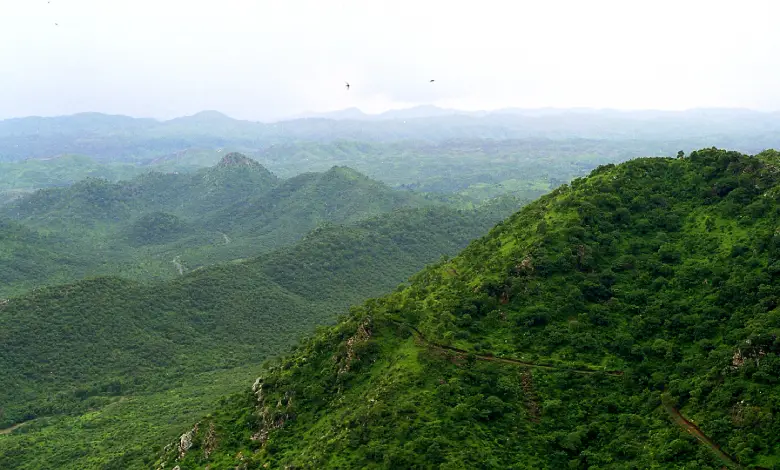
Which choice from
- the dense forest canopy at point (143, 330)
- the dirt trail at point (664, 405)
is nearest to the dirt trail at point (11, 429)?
the dense forest canopy at point (143, 330)

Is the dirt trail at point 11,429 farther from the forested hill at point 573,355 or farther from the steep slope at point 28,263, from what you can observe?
the steep slope at point 28,263

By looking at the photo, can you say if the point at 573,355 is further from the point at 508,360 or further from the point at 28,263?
the point at 28,263

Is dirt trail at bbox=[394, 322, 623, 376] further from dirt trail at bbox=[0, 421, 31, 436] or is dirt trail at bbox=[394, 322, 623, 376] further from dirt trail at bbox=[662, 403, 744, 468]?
dirt trail at bbox=[0, 421, 31, 436]

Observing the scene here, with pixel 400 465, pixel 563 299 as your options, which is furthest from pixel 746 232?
pixel 400 465

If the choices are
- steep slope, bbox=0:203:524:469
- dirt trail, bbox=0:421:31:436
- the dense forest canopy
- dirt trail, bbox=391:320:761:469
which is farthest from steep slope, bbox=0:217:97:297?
dirt trail, bbox=391:320:761:469

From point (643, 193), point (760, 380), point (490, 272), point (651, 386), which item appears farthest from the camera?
point (643, 193)

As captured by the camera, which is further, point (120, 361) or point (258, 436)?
point (120, 361)

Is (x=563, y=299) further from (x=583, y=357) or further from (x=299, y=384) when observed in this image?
(x=299, y=384)
